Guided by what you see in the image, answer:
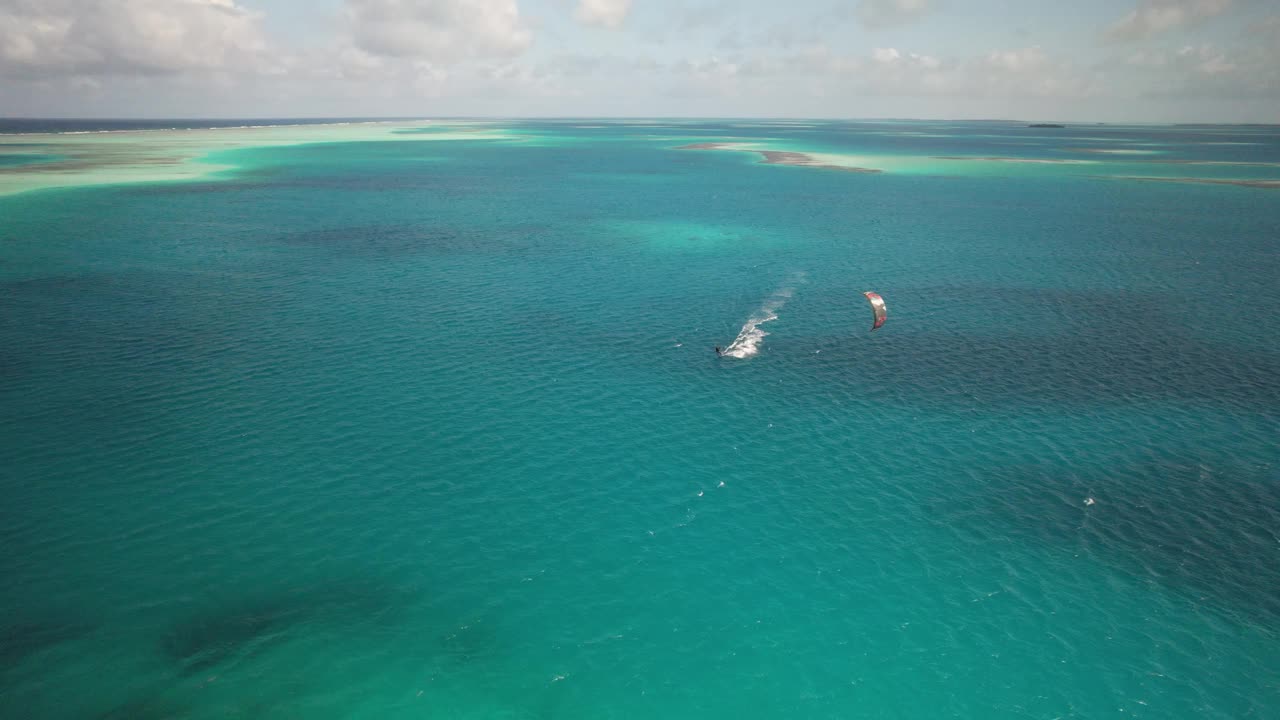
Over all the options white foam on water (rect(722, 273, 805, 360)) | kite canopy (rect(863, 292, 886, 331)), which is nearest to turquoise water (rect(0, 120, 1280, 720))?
white foam on water (rect(722, 273, 805, 360))

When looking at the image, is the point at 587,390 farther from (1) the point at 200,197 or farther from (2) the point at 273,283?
(1) the point at 200,197

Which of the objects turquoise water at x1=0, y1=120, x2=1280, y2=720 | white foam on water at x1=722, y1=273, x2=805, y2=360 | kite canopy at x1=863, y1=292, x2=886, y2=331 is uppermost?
kite canopy at x1=863, y1=292, x2=886, y2=331

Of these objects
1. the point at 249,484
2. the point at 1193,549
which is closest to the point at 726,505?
the point at 1193,549

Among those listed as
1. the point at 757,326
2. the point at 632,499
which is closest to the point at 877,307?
the point at 757,326

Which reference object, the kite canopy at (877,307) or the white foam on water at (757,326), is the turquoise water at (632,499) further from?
the kite canopy at (877,307)

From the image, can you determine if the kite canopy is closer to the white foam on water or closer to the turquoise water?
the turquoise water

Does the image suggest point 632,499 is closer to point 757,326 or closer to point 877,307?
point 877,307
